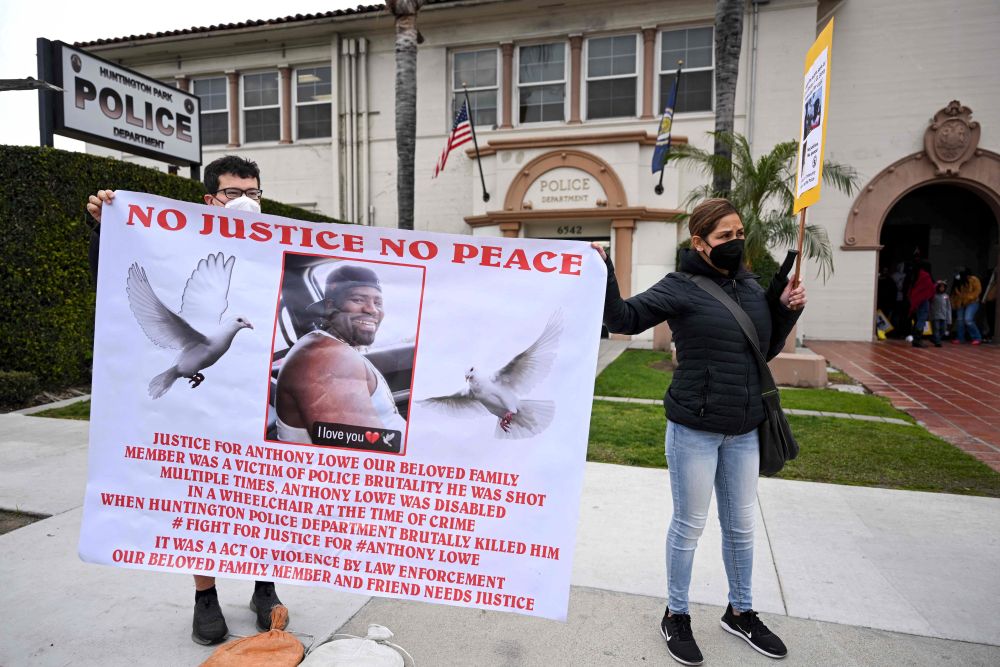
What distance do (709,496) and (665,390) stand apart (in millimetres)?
5634

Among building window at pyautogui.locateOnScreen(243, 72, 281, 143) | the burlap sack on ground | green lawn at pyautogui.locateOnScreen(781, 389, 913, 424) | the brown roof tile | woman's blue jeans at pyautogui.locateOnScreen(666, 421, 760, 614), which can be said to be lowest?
the burlap sack on ground

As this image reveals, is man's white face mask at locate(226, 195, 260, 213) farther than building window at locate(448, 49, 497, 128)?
No

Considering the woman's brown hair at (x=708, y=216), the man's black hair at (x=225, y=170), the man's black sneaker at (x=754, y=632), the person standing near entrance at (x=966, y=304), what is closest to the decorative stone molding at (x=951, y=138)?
the person standing near entrance at (x=966, y=304)

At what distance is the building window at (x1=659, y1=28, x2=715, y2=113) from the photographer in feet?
47.9

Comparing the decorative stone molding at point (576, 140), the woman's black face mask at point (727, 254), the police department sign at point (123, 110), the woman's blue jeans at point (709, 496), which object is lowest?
the woman's blue jeans at point (709, 496)

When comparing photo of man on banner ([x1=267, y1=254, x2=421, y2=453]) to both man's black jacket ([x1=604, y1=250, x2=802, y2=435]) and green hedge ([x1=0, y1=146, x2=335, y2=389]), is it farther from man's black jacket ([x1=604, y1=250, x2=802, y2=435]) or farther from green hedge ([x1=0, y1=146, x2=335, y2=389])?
green hedge ([x1=0, y1=146, x2=335, y2=389])

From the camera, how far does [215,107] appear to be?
699 inches

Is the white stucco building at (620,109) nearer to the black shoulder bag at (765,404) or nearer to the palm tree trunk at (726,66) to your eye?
the palm tree trunk at (726,66)

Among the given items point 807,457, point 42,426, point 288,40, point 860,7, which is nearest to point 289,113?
point 288,40

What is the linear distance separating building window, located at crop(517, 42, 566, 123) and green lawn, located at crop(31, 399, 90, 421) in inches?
455

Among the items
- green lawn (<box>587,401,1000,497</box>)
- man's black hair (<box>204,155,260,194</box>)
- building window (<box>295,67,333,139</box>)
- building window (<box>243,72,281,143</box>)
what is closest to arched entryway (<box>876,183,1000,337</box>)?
green lawn (<box>587,401,1000,497</box>)

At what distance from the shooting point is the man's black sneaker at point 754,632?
2762mm

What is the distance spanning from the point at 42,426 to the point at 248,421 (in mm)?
5338

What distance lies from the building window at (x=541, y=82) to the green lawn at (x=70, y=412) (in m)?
11.6
